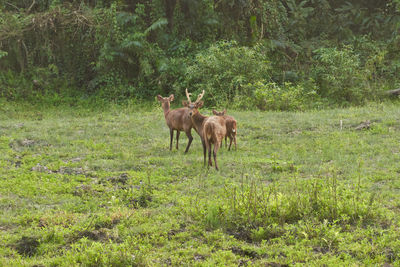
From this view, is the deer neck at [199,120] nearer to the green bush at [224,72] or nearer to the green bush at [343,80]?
the green bush at [224,72]

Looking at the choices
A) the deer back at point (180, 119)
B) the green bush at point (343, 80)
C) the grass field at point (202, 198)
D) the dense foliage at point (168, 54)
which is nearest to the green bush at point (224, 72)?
the dense foliage at point (168, 54)

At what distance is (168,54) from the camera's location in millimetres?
19828

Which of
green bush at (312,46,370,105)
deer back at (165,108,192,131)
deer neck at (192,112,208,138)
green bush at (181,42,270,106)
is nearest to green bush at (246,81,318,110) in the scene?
green bush at (181,42,270,106)

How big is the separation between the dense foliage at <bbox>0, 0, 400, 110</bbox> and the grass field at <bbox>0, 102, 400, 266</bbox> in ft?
19.6

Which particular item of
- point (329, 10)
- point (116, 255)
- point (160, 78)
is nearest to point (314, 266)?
point (116, 255)

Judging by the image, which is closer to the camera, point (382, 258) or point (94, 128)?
point (382, 258)

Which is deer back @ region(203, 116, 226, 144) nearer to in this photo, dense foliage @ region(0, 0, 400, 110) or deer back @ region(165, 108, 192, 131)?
deer back @ region(165, 108, 192, 131)

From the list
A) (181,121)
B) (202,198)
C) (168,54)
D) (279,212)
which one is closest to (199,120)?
(181,121)

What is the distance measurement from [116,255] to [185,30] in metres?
16.2

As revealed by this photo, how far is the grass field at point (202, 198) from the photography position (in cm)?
525

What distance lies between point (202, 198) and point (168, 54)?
13483mm

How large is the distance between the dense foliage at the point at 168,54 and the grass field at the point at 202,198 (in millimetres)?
5972

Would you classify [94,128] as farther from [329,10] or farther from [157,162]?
[329,10]

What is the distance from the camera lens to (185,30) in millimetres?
20250
